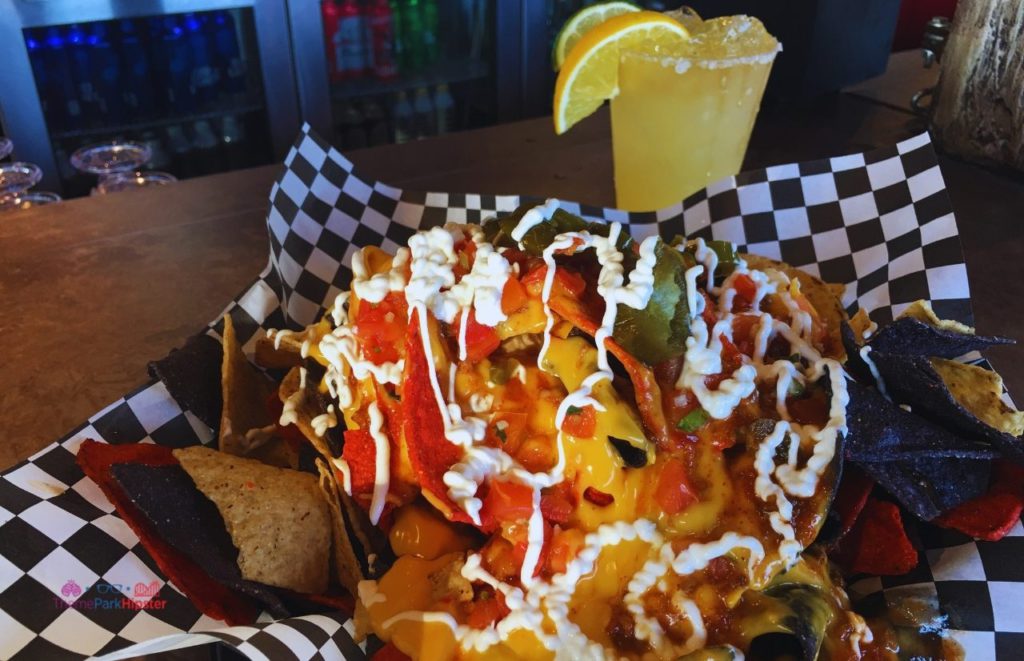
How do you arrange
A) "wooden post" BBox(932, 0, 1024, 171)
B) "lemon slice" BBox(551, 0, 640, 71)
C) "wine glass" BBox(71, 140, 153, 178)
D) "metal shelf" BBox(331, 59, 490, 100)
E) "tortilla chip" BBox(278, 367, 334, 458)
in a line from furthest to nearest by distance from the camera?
"metal shelf" BBox(331, 59, 490, 100) < "wine glass" BBox(71, 140, 153, 178) < "wooden post" BBox(932, 0, 1024, 171) < "lemon slice" BBox(551, 0, 640, 71) < "tortilla chip" BBox(278, 367, 334, 458)

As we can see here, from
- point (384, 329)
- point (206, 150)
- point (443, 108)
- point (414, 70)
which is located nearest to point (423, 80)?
point (414, 70)

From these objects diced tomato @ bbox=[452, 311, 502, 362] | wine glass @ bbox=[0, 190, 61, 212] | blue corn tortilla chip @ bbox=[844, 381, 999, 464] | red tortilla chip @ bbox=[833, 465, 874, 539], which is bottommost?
wine glass @ bbox=[0, 190, 61, 212]

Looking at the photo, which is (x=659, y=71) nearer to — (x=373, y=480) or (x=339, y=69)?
(x=373, y=480)

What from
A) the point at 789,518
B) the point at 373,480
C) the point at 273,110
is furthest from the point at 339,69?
the point at 789,518

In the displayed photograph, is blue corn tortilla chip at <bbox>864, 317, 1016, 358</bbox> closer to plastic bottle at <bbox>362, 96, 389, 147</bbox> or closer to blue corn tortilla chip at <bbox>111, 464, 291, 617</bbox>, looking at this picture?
blue corn tortilla chip at <bbox>111, 464, 291, 617</bbox>

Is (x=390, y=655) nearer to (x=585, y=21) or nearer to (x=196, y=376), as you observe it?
(x=196, y=376)

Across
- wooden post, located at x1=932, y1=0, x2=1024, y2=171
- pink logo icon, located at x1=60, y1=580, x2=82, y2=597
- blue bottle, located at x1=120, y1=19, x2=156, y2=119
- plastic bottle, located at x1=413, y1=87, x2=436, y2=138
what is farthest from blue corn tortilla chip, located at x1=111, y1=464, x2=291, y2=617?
plastic bottle, located at x1=413, y1=87, x2=436, y2=138
